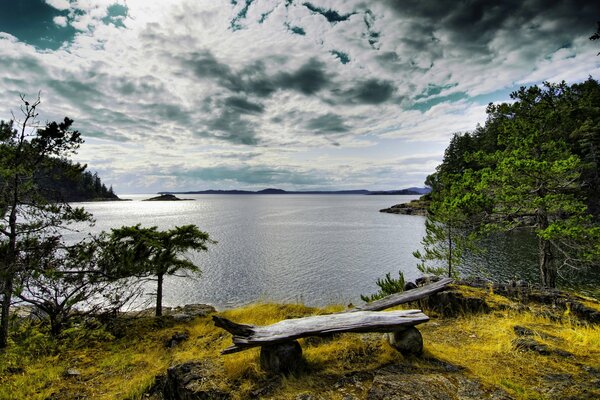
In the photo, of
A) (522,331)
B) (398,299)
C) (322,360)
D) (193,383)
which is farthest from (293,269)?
(193,383)

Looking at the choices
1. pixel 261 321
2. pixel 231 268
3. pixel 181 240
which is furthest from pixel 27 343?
pixel 231 268

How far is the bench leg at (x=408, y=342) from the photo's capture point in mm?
6082

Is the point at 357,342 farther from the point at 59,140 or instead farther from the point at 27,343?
the point at 59,140

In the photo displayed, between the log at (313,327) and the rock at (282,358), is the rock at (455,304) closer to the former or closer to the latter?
the log at (313,327)

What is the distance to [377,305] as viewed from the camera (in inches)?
289

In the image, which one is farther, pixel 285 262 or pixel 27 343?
pixel 285 262

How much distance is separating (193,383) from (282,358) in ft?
6.41

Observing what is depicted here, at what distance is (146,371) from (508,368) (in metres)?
9.15

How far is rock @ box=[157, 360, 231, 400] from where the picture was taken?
18.1 ft

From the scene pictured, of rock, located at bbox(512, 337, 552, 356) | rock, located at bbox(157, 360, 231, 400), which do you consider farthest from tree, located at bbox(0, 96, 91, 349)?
rock, located at bbox(512, 337, 552, 356)

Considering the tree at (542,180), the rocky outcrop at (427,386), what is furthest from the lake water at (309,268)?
the rocky outcrop at (427,386)

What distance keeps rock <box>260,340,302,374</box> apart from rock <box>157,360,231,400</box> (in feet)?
3.10

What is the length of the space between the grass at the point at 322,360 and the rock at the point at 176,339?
0.21 metres

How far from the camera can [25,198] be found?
1079 centimetres
